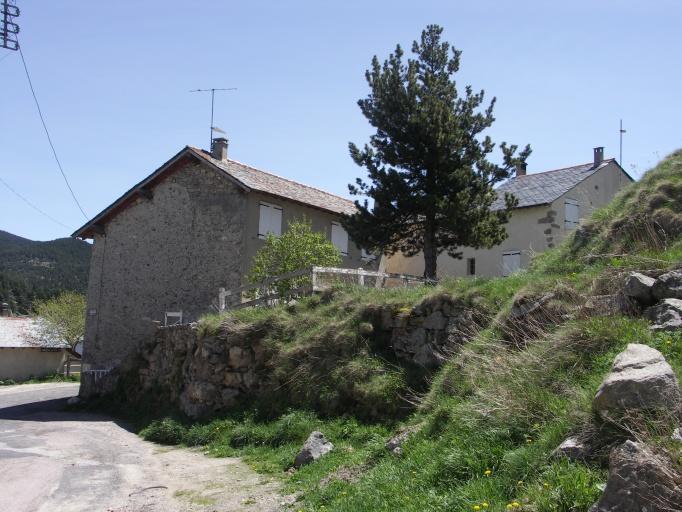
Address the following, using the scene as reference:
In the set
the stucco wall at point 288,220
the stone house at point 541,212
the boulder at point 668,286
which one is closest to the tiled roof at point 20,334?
the stucco wall at point 288,220

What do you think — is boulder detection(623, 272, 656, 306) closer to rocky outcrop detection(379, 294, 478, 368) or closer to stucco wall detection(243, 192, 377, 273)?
rocky outcrop detection(379, 294, 478, 368)

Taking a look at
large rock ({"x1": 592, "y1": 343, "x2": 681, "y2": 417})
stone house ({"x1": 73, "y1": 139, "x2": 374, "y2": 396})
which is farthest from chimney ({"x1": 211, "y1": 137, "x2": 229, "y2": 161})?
large rock ({"x1": 592, "y1": 343, "x2": 681, "y2": 417})

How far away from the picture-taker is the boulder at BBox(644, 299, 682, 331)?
6.21 metres

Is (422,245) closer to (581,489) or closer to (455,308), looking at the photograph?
(455,308)

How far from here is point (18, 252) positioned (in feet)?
350

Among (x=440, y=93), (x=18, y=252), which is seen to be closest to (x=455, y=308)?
(x=440, y=93)

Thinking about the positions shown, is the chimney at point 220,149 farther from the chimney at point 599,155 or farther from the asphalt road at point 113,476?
the chimney at point 599,155

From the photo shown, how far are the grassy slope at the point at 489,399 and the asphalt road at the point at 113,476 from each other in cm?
65

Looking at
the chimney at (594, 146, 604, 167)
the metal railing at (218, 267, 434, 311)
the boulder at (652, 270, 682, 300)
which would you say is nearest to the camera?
the boulder at (652, 270, 682, 300)

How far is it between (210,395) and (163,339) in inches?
175

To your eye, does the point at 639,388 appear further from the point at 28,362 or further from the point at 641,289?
the point at 28,362

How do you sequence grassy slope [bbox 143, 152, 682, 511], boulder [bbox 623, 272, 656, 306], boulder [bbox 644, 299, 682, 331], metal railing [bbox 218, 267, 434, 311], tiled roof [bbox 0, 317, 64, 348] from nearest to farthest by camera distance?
grassy slope [bbox 143, 152, 682, 511] < boulder [bbox 644, 299, 682, 331] < boulder [bbox 623, 272, 656, 306] < metal railing [bbox 218, 267, 434, 311] < tiled roof [bbox 0, 317, 64, 348]

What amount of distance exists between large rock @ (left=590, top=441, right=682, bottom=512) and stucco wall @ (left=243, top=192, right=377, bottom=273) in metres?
16.3

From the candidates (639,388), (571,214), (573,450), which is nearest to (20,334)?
(571,214)
